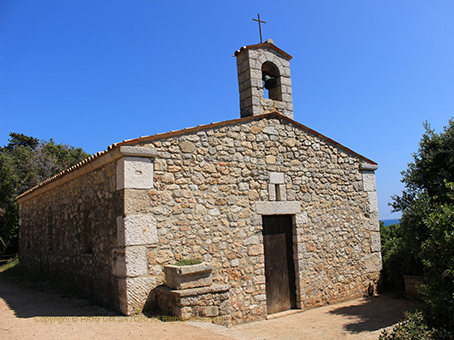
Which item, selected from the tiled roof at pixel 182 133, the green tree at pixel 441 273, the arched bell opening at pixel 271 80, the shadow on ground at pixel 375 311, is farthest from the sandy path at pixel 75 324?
the arched bell opening at pixel 271 80

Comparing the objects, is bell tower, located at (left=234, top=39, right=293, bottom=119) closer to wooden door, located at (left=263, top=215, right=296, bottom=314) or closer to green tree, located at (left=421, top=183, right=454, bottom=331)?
wooden door, located at (left=263, top=215, right=296, bottom=314)

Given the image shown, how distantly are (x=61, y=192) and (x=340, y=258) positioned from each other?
6798 millimetres

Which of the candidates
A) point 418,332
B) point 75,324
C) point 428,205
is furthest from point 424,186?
point 75,324

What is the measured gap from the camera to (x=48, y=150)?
21.8m

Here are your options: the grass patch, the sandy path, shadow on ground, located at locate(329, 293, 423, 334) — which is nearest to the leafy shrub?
shadow on ground, located at locate(329, 293, 423, 334)

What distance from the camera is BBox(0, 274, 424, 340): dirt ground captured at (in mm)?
4641

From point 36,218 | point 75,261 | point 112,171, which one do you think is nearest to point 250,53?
point 112,171

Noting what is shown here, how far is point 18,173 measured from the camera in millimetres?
17625

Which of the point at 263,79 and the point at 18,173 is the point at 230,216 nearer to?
the point at 263,79

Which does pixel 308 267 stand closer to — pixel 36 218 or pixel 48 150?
pixel 36 218

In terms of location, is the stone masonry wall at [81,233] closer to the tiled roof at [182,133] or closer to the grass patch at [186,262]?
the tiled roof at [182,133]

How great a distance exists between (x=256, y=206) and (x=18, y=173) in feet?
50.1

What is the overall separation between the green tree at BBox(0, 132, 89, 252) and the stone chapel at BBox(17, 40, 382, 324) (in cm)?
818

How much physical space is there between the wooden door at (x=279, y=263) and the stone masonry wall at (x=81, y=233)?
3.04 meters
